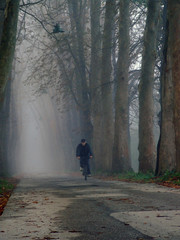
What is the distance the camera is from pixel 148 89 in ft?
58.0

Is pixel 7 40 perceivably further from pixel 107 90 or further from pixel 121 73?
pixel 107 90

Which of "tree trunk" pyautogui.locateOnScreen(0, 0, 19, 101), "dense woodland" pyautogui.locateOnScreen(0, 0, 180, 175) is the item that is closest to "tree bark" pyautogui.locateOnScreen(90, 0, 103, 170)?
"dense woodland" pyautogui.locateOnScreen(0, 0, 180, 175)

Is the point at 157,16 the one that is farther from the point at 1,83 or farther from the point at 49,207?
the point at 49,207

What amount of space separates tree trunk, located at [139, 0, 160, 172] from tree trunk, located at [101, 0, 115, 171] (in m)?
5.20

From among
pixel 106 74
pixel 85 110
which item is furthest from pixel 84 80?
pixel 106 74

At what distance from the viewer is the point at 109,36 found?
23234 mm

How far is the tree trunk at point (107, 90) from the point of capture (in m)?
23.1

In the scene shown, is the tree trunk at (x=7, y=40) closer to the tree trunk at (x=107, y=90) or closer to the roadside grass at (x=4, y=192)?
the roadside grass at (x=4, y=192)

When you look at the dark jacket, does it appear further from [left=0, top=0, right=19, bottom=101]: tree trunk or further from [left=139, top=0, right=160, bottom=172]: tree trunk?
[left=0, top=0, right=19, bottom=101]: tree trunk

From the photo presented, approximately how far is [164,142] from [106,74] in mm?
9832

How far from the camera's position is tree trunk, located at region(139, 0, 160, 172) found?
57.7ft

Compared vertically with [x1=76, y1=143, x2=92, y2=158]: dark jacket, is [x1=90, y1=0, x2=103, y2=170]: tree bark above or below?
above

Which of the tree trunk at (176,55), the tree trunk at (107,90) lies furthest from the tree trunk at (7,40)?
the tree trunk at (107,90)

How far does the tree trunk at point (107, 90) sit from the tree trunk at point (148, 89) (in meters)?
5.20
